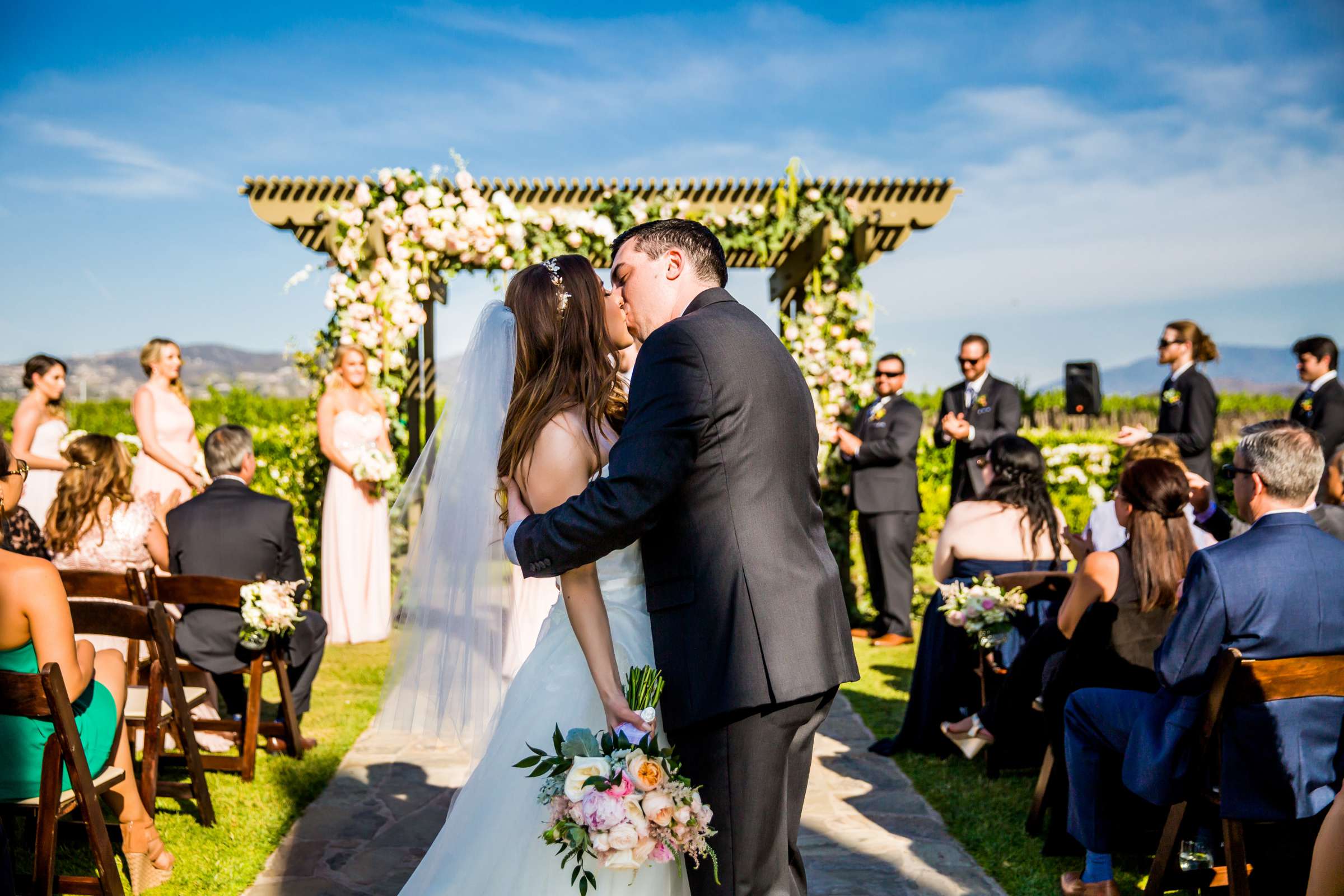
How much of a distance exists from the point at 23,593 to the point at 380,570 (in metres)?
5.08

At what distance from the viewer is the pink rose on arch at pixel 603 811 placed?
6.40 ft

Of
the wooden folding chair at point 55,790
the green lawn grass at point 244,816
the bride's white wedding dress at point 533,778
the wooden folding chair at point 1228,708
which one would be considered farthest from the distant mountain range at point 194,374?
the wooden folding chair at point 1228,708

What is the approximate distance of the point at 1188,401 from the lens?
695 cm

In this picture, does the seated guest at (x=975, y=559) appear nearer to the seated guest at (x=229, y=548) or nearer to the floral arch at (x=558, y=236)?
the floral arch at (x=558, y=236)

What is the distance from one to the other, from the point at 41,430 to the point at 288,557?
3.39m

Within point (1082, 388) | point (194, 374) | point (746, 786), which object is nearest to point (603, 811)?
point (746, 786)

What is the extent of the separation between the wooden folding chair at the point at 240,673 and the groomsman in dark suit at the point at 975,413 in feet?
16.0

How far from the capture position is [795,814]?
8.09 ft

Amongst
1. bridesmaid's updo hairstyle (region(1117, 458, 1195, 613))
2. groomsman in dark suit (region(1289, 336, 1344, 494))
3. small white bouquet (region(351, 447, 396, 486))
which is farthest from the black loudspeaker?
bridesmaid's updo hairstyle (region(1117, 458, 1195, 613))

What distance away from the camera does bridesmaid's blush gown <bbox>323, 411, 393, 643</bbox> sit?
25.9 feet

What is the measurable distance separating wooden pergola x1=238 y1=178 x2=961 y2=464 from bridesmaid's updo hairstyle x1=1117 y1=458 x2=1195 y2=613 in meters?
4.96

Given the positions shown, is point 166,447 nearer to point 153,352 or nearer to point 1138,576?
point 153,352

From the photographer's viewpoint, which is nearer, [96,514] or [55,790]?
[55,790]

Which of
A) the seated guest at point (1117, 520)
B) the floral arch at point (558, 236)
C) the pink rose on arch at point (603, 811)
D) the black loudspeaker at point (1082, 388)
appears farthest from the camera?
the black loudspeaker at point (1082, 388)
